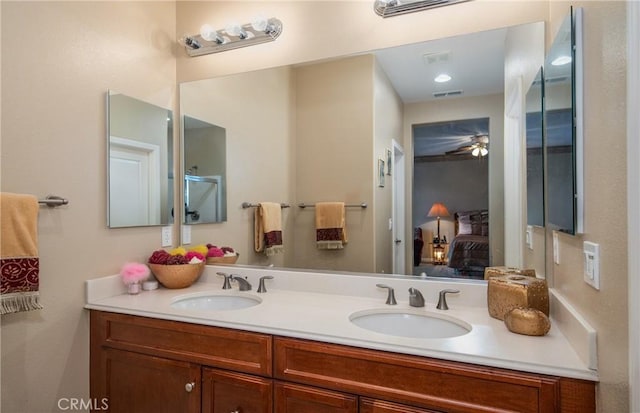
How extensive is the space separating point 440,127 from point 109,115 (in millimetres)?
1683

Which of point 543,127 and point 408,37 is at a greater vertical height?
point 408,37

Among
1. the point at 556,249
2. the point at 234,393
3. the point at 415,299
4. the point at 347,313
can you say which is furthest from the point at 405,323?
the point at 234,393

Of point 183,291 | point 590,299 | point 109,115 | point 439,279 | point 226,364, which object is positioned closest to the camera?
point 590,299

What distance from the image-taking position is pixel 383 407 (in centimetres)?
113

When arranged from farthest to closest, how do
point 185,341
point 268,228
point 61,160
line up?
point 268,228 < point 61,160 < point 185,341

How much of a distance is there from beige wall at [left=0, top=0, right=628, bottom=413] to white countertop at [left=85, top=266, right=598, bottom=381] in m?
0.15

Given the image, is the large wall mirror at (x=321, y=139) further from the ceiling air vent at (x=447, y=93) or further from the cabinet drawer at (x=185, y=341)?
the cabinet drawer at (x=185, y=341)

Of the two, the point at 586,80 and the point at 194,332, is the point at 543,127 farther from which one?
the point at 194,332

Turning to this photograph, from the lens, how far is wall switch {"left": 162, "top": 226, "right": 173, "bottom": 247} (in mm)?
2141

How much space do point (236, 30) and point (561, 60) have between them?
162 centimetres

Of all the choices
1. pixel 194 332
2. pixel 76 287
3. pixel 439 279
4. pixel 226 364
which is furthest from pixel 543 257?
pixel 76 287

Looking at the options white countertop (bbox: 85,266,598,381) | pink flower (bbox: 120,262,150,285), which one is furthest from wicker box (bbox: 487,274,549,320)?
pink flower (bbox: 120,262,150,285)

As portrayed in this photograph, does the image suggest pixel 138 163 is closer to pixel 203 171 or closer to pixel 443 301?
pixel 203 171

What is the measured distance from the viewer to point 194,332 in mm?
1430
